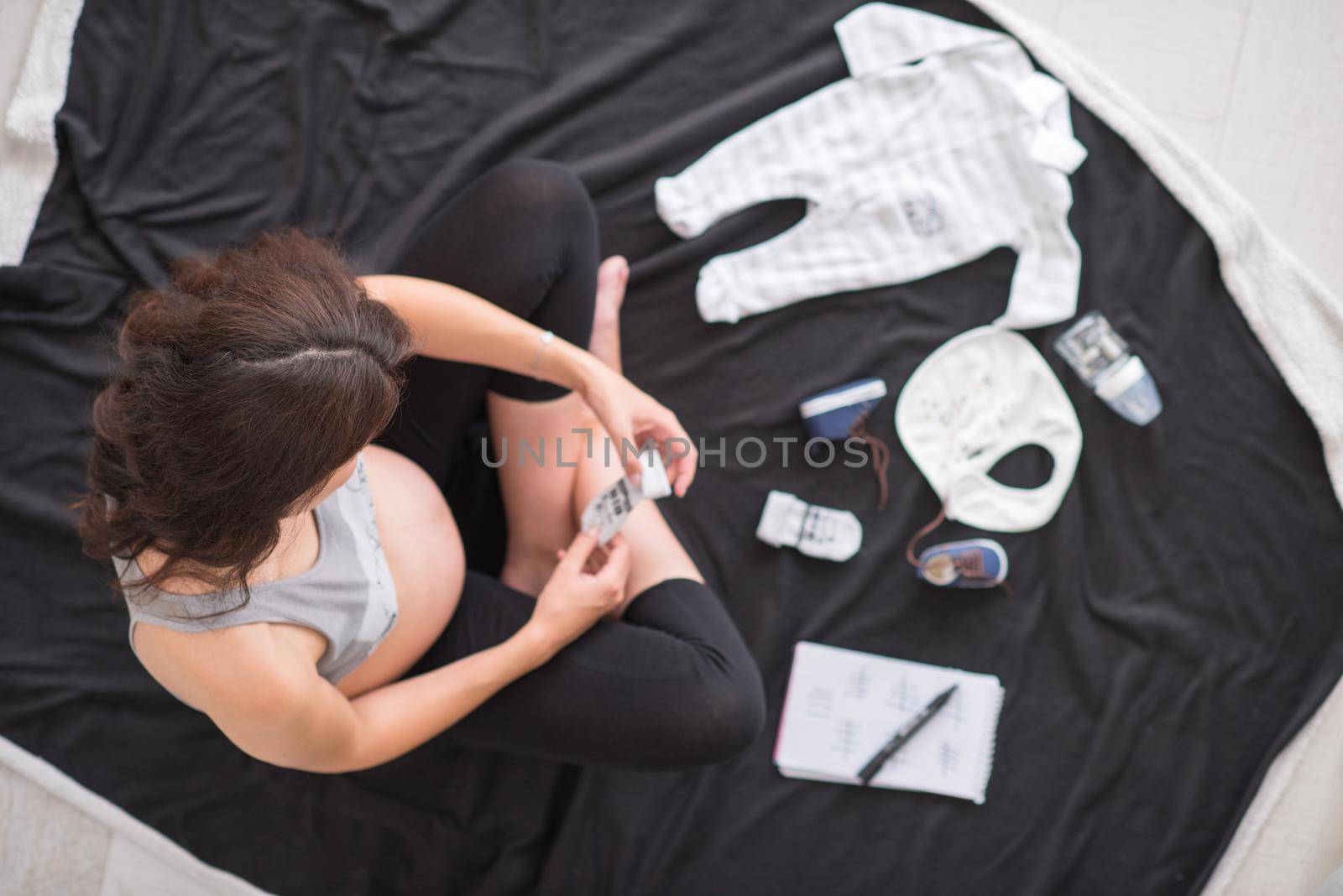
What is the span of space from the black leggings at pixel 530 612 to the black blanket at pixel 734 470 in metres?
0.25

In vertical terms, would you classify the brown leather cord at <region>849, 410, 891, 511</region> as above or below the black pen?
above

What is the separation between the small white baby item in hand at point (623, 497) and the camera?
104 cm

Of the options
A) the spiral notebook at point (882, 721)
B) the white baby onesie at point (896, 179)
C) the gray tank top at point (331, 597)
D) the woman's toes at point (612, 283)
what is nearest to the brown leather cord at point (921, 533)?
the spiral notebook at point (882, 721)

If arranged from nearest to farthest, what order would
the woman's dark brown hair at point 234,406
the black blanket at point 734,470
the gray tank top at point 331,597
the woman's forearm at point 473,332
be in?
the woman's dark brown hair at point 234,406
the gray tank top at point 331,597
the woman's forearm at point 473,332
the black blanket at point 734,470

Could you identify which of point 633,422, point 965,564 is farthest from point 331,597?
point 965,564

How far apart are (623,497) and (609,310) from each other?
40 cm

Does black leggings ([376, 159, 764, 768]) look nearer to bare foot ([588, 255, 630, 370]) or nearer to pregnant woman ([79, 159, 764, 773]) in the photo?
pregnant woman ([79, 159, 764, 773])

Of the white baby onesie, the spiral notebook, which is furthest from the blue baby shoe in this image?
the white baby onesie

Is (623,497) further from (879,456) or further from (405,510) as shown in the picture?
(879,456)

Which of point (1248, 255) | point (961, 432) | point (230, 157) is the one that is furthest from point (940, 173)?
point (230, 157)

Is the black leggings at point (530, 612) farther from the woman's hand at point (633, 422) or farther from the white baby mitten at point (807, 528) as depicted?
the white baby mitten at point (807, 528)

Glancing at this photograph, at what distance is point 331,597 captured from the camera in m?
0.86

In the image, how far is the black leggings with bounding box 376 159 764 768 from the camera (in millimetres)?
1093

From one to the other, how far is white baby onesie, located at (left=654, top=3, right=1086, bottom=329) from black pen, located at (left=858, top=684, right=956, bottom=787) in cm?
59
